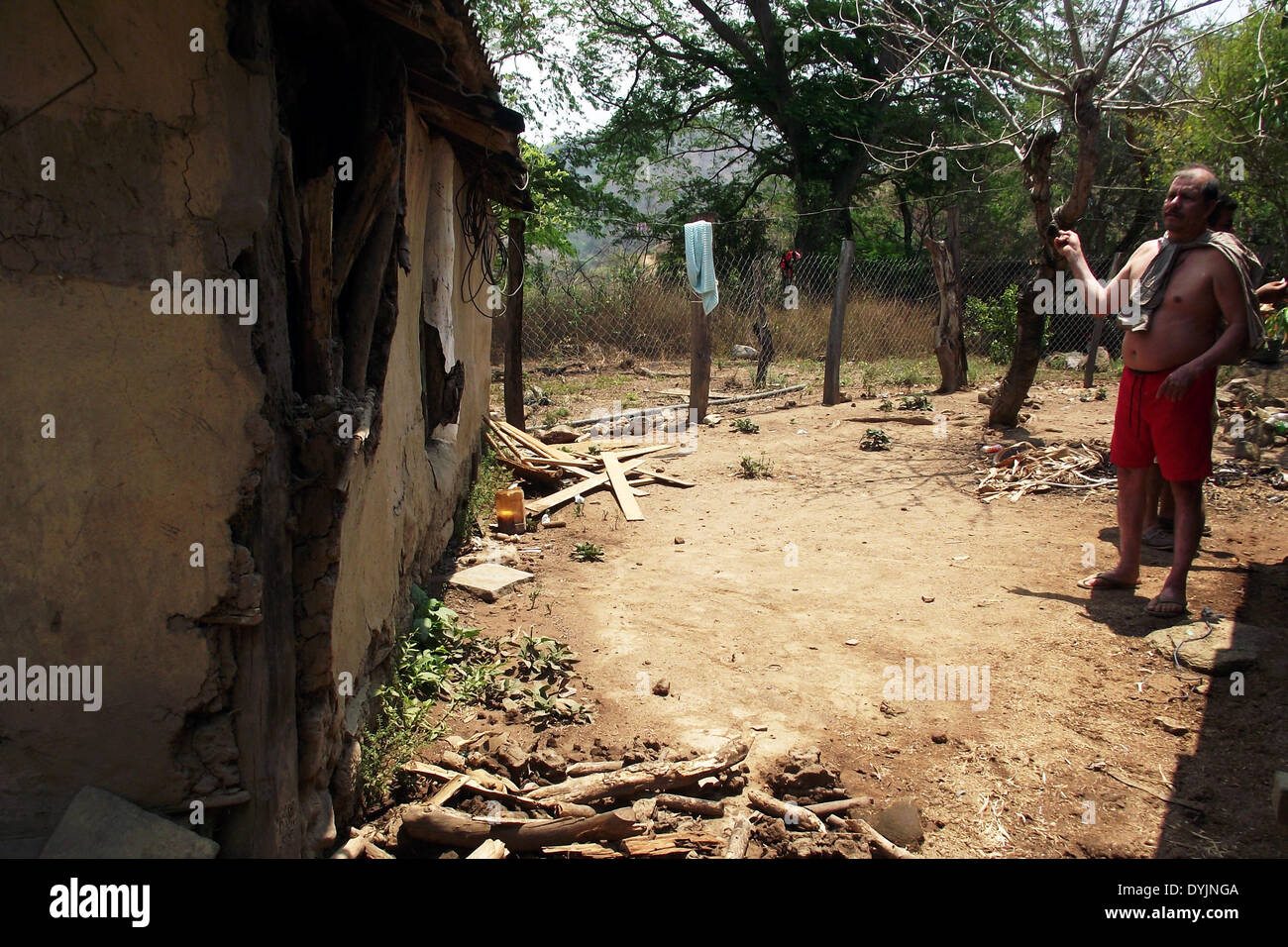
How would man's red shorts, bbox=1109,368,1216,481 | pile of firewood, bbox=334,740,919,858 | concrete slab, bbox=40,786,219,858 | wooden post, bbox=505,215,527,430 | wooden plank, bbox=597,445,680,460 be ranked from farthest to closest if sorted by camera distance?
wooden plank, bbox=597,445,680,460 < wooden post, bbox=505,215,527,430 < man's red shorts, bbox=1109,368,1216,481 < pile of firewood, bbox=334,740,919,858 < concrete slab, bbox=40,786,219,858

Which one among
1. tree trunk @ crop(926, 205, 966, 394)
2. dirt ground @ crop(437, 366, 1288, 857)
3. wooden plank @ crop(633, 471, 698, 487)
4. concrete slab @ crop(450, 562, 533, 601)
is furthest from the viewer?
tree trunk @ crop(926, 205, 966, 394)

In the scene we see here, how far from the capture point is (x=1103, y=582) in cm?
489

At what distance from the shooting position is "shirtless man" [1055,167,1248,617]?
163 inches

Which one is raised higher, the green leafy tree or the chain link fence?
the green leafy tree

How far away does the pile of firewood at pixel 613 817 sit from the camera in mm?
2875

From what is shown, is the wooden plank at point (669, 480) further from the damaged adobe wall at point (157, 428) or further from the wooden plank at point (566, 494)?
the damaged adobe wall at point (157, 428)

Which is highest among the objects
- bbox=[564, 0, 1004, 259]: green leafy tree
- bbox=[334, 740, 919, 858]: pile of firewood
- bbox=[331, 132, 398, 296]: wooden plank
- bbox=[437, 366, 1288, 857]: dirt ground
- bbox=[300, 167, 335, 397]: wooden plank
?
bbox=[564, 0, 1004, 259]: green leafy tree

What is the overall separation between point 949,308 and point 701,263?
3544 millimetres

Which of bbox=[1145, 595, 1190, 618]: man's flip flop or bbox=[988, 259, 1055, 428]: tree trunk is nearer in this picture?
bbox=[1145, 595, 1190, 618]: man's flip flop

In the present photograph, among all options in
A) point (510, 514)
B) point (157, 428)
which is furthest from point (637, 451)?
point (157, 428)

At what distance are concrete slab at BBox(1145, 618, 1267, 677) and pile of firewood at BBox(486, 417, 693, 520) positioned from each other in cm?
395

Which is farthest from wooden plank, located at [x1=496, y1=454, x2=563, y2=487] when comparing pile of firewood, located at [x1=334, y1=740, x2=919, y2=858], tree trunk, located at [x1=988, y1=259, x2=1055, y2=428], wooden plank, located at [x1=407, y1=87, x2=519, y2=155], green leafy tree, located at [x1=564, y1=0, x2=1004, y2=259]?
green leafy tree, located at [x1=564, y1=0, x2=1004, y2=259]

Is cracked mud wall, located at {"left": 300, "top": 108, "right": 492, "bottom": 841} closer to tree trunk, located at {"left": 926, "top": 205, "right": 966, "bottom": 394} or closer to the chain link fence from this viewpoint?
tree trunk, located at {"left": 926, "top": 205, "right": 966, "bottom": 394}
